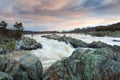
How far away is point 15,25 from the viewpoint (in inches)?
1785

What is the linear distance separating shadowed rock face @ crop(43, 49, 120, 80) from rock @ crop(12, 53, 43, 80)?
1.12m

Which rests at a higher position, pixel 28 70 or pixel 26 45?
pixel 28 70

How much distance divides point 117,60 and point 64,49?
65.1 feet

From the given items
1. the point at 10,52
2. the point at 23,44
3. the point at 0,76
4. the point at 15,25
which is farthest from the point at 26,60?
the point at 15,25

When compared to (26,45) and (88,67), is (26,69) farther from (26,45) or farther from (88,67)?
(26,45)

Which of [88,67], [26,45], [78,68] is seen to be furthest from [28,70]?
[26,45]

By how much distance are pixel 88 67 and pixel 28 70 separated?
360 cm

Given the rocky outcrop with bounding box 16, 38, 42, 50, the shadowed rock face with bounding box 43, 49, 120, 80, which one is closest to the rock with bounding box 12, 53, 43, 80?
the shadowed rock face with bounding box 43, 49, 120, 80

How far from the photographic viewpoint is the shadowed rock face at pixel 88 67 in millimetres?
11930

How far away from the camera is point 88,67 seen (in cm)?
1244

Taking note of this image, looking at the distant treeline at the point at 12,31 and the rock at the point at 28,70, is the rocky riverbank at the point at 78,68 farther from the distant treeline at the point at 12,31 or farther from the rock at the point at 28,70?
the distant treeline at the point at 12,31

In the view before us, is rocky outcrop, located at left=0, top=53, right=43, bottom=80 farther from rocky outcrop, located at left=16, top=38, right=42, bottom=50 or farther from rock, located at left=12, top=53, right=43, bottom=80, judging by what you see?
rocky outcrop, located at left=16, top=38, right=42, bottom=50

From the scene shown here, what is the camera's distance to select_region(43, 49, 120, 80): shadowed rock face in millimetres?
11930

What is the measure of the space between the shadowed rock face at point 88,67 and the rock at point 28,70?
112cm
